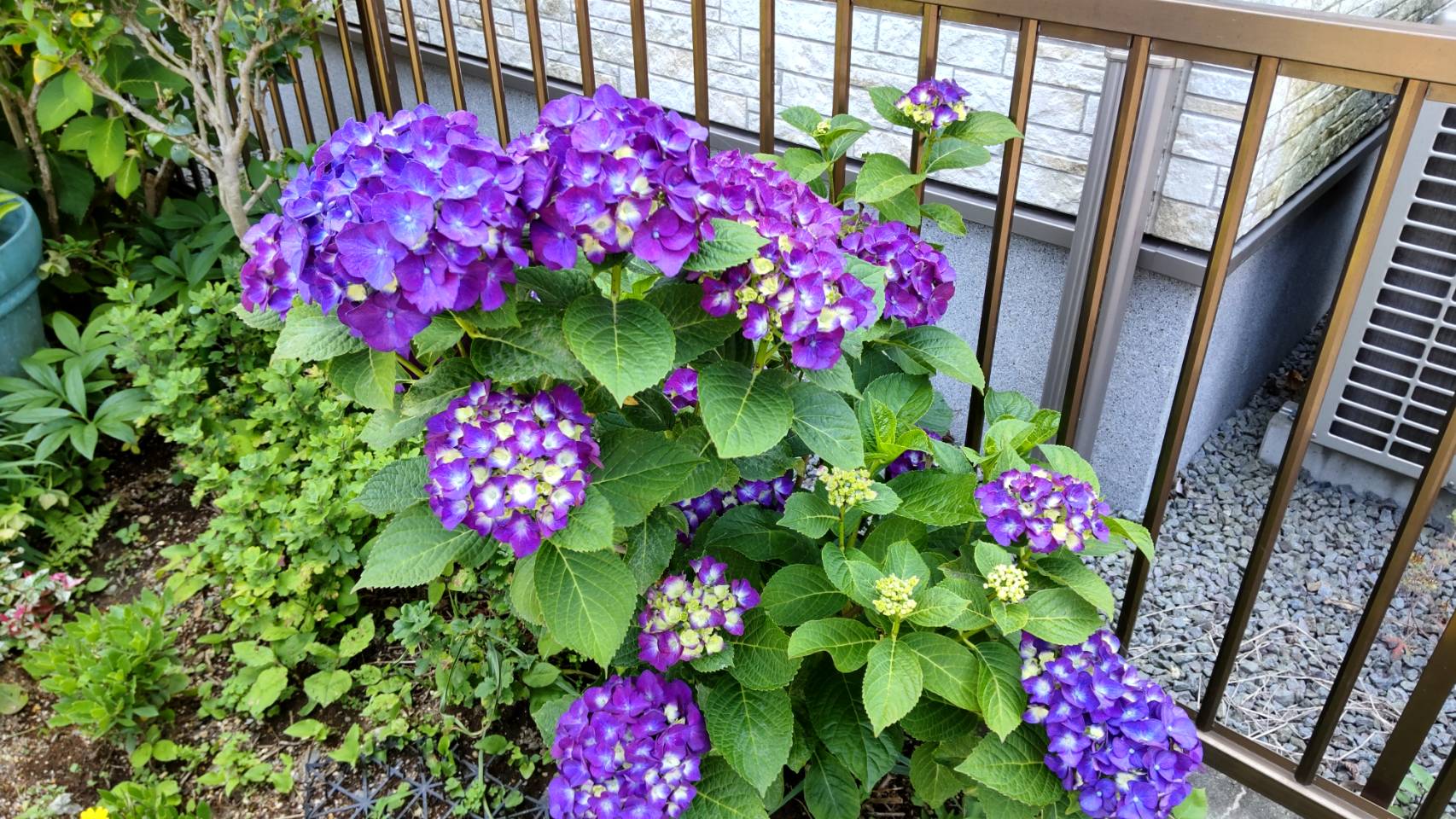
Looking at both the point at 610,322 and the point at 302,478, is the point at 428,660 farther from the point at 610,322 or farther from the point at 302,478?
the point at 610,322

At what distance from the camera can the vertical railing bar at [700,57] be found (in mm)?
1663

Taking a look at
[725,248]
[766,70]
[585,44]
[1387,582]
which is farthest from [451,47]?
[1387,582]

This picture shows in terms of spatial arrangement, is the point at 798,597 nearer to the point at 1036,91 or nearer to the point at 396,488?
the point at 396,488

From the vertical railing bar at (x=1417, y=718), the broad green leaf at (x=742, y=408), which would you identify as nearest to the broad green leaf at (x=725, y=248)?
the broad green leaf at (x=742, y=408)

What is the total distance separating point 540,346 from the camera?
3.82ft

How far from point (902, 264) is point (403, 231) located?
0.78 meters

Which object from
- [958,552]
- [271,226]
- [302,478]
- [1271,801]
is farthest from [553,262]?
[1271,801]

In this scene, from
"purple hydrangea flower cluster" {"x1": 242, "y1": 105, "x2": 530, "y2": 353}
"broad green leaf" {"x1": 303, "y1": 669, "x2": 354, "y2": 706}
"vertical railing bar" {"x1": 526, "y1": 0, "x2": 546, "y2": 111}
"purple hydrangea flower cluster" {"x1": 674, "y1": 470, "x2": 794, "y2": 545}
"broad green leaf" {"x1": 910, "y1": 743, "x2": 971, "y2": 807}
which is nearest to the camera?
"purple hydrangea flower cluster" {"x1": 242, "y1": 105, "x2": 530, "y2": 353}

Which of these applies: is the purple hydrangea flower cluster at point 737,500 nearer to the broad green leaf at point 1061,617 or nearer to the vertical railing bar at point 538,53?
the broad green leaf at point 1061,617

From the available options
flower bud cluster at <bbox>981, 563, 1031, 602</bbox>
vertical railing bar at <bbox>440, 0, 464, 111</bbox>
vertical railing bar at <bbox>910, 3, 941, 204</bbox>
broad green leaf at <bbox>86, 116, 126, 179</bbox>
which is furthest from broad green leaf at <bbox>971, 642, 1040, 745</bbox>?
broad green leaf at <bbox>86, 116, 126, 179</bbox>

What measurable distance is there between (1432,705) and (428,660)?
1678 millimetres

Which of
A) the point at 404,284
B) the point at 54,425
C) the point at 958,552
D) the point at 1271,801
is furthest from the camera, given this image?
the point at 54,425

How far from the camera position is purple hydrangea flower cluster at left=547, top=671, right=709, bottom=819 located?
135 cm

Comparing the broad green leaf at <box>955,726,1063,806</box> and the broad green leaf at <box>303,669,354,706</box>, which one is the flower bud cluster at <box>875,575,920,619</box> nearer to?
the broad green leaf at <box>955,726,1063,806</box>
